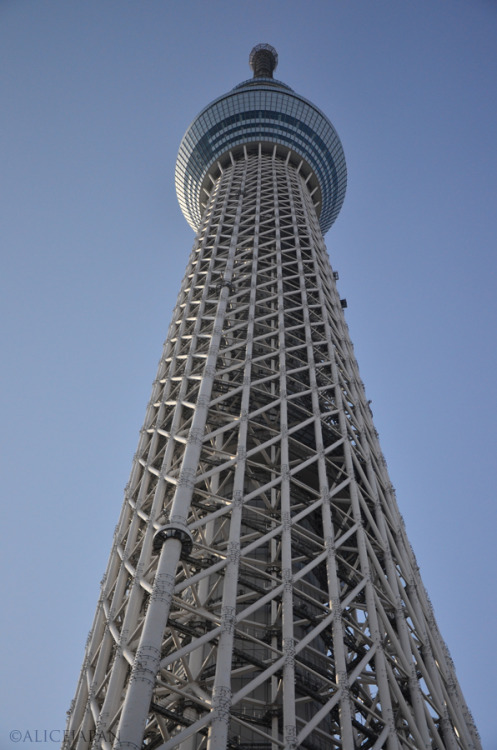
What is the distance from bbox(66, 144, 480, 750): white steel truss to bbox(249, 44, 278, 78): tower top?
4956 centimetres

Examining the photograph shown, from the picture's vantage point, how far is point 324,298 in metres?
44.7

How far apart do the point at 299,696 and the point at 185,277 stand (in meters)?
31.2

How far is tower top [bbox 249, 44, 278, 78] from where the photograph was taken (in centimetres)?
8575

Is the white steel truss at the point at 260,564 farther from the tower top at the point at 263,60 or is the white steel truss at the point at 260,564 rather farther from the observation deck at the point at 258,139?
the tower top at the point at 263,60

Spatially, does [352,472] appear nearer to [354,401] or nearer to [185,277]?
[354,401]

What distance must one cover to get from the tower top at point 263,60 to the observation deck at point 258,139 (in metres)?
17.8

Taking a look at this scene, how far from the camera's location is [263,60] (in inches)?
3420

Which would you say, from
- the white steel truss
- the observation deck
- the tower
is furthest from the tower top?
the white steel truss

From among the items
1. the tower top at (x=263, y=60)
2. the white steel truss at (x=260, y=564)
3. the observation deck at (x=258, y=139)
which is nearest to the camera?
the white steel truss at (x=260, y=564)

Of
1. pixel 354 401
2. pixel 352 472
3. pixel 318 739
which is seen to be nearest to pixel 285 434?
pixel 352 472

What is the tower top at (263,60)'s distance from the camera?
85.8 metres

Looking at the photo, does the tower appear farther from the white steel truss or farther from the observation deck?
the observation deck

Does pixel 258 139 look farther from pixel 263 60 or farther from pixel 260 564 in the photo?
pixel 260 564

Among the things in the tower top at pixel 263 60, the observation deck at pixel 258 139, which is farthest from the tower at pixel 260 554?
the tower top at pixel 263 60
